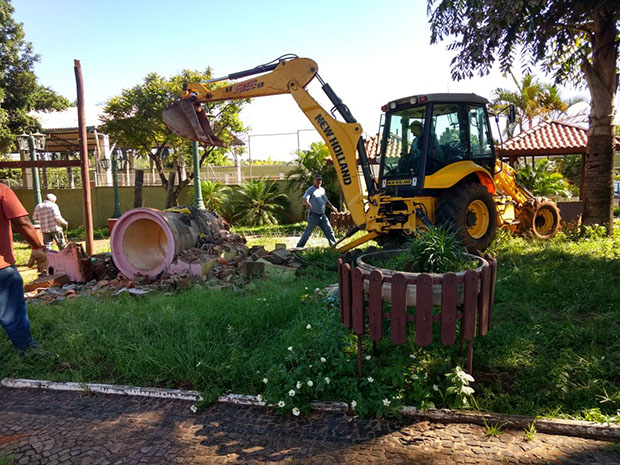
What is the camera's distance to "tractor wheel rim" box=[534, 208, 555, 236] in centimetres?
975

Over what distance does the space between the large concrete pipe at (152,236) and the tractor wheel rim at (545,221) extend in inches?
282

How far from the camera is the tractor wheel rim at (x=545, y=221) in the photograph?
9.75 meters

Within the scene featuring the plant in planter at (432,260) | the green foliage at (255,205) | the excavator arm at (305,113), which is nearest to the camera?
the plant in planter at (432,260)

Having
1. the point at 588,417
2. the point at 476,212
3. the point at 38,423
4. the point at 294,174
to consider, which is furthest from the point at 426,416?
the point at 294,174

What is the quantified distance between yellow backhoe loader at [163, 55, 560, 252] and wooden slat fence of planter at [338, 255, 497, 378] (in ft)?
11.6

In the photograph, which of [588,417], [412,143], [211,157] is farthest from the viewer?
[211,157]

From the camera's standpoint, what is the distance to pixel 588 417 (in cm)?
290

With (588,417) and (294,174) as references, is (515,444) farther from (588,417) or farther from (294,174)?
(294,174)

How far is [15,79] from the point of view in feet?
56.1

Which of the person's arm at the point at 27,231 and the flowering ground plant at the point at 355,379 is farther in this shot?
the person's arm at the point at 27,231

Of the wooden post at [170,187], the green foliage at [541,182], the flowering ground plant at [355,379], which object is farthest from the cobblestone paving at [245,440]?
the green foliage at [541,182]

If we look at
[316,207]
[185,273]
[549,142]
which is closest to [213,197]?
[316,207]

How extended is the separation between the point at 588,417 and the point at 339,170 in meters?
5.83

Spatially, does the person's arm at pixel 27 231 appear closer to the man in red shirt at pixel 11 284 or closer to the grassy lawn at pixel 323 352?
the man in red shirt at pixel 11 284
